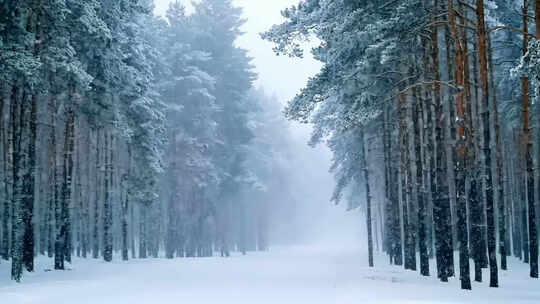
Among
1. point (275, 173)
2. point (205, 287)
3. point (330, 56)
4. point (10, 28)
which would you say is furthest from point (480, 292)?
point (275, 173)

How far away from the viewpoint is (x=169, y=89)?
118ft

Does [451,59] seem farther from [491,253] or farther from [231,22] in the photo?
[231,22]

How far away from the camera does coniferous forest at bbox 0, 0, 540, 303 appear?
1432 centimetres

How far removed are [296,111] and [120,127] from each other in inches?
336

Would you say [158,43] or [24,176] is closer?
[24,176]

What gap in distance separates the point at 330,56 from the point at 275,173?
4389 centimetres

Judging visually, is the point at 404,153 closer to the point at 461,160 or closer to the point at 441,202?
the point at 441,202

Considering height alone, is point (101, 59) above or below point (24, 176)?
above

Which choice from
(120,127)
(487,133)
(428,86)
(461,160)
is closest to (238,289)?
(461,160)

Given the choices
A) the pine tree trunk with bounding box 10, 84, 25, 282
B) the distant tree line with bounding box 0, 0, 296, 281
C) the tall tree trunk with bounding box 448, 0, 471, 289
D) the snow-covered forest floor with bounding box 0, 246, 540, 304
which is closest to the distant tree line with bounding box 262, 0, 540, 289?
the tall tree trunk with bounding box 448, 0, 471, 289

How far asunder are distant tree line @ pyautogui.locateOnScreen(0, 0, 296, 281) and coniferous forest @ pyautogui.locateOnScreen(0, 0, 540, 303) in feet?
0.31

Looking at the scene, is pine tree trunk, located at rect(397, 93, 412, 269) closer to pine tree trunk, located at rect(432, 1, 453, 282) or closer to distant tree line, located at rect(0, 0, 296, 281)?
pine tree trunk, located at rect(432, 1, 453, 282)

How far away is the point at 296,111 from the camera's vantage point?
17.0m

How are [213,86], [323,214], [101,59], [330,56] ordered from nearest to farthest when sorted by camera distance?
1. [330,56]
2. [101,59]
3. [213,86]
4. [323,214]
